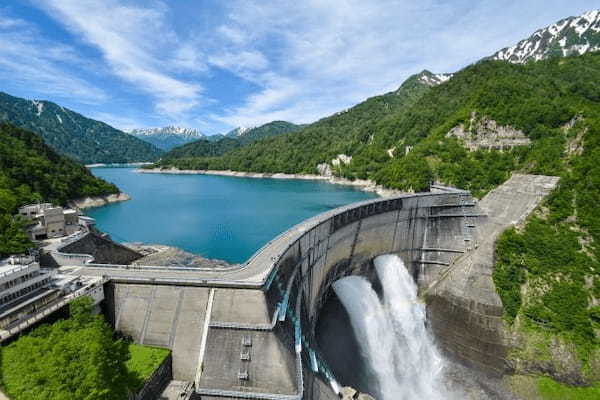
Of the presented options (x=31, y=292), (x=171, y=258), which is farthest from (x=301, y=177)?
(x=31, y=292)

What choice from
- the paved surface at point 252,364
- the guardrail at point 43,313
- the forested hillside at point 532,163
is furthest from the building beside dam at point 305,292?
the forested hillside at point 532,163

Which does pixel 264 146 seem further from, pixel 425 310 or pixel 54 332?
pixel 54 332

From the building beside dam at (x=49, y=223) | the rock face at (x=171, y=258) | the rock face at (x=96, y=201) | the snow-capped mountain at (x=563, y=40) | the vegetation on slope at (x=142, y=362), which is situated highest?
the snow-capped mountain at (x=563, y=40)

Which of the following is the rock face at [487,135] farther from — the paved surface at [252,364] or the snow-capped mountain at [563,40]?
the snow-capped mountain at [563,40]

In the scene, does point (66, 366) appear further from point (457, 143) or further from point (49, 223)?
point (457, 143)

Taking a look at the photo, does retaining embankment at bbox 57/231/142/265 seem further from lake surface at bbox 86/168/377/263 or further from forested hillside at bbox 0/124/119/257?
forested hillside at bbox 0/124/119/257
